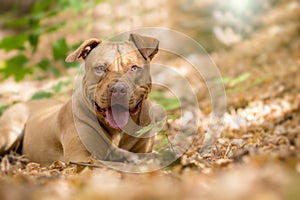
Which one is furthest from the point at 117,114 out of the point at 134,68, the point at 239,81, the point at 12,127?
the point at 239,81

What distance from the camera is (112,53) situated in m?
4.35

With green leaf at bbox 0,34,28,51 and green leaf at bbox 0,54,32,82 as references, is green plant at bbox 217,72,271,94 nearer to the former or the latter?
green leaf at bbox 0,54,32,82

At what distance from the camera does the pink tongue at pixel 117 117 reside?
428 cm

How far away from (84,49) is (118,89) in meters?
0.69

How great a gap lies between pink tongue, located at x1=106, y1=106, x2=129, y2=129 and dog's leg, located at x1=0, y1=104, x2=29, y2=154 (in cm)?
180

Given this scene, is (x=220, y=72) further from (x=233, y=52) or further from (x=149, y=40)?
(x=149, y=40)

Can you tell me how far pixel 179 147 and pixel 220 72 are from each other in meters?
4.71

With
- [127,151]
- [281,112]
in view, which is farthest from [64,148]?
[281,112]

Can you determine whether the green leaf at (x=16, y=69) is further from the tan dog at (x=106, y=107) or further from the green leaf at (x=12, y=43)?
the tan dog at (x=106, y=107)

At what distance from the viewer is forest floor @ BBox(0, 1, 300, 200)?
2.12m

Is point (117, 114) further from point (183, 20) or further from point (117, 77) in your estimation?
point (183, 20)

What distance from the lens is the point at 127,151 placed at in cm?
462

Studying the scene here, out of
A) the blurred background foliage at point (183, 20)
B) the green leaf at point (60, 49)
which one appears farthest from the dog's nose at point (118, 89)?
the blurred background foliage at point (183, 20)

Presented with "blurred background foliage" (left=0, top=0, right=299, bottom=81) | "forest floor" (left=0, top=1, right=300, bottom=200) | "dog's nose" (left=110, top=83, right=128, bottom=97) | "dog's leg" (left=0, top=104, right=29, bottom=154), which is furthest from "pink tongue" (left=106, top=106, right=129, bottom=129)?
"blurred background foliage" (left=0, top=0, right=299, bottom=81)
